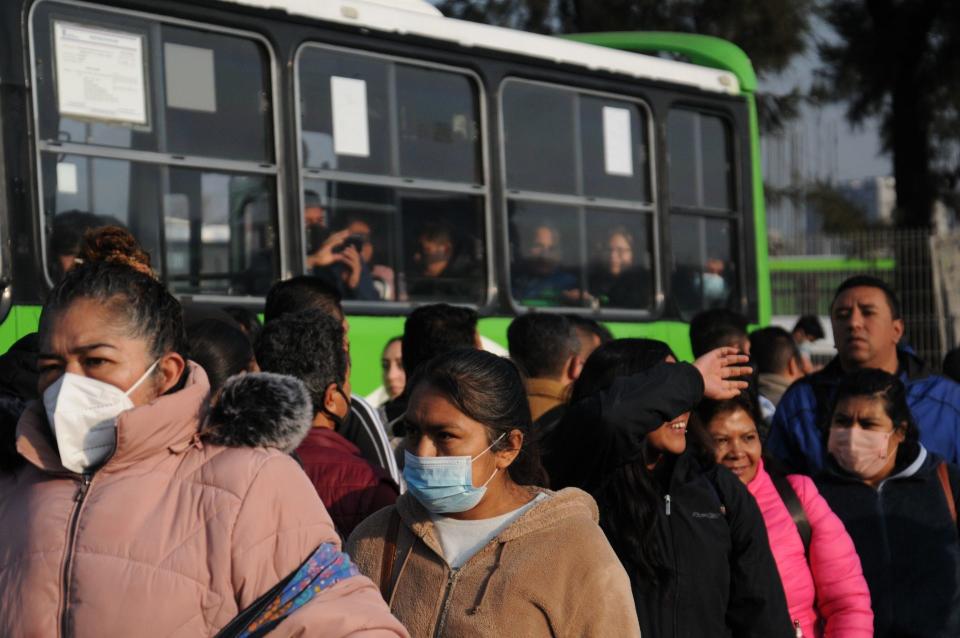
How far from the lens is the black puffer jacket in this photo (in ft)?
16.6

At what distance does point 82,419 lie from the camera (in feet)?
8.64

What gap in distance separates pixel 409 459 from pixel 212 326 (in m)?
1.08

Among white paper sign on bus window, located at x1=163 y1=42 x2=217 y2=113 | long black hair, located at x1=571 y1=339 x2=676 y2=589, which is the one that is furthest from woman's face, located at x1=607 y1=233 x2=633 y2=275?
long black hair, located at x1=571 y1=339 x2=676 y2=589

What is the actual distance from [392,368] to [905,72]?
1893cm

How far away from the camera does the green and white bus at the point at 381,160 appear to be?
701 cm

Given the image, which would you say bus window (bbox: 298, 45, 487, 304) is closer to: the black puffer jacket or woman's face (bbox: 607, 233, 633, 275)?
woman's face (bbox: 607, 233, 633, 275)

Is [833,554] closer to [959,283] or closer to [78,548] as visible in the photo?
[78,548]

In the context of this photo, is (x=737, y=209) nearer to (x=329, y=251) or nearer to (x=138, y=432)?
(x=329, y=251)

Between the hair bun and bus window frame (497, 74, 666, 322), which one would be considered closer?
the hair bun

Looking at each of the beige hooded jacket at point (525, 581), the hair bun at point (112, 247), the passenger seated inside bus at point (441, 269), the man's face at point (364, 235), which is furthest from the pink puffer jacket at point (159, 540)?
the passenger seated inside bus at point (441, 269)

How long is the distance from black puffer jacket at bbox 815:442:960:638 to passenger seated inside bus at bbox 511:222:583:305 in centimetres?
411

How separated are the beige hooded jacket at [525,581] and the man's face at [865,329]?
296 centimetres

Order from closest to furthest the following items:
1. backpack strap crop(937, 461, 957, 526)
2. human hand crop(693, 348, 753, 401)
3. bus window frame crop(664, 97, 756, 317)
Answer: human hand crop(693, 348, 753, 401)
backpack strap crop(937, 461, 957, 526)
bus window frame crop(664, 97, 756, 317)

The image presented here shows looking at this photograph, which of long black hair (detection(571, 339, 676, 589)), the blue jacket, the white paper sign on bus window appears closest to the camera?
long black hair (detection(571, 339, 676, 589))
